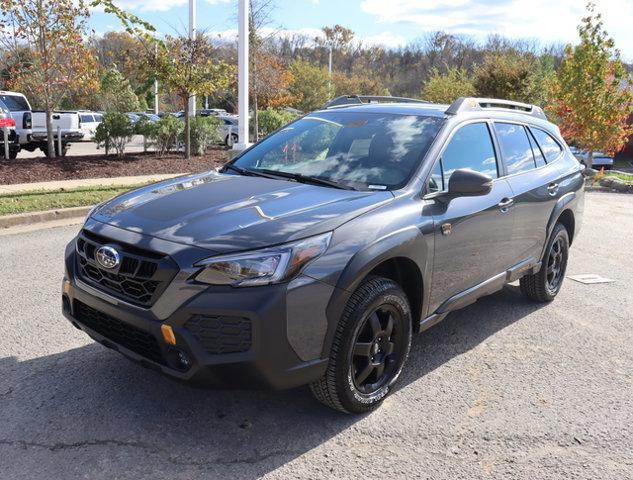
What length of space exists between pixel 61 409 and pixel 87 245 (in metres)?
0.93

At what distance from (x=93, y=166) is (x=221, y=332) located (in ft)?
41.0

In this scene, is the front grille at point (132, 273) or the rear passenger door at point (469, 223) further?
the rear passenger door at point (469, 223)

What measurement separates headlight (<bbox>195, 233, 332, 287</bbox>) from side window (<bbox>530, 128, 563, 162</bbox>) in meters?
3.34

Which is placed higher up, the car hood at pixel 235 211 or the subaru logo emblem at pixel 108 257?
the car hood at pixel 235 211

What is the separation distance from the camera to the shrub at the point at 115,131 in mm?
15836

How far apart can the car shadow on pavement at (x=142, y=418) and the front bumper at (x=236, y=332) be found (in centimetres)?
26

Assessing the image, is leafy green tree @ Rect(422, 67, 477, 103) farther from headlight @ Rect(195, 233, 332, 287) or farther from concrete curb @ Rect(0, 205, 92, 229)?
headlight @ Rect(195, 233, 332, 287)

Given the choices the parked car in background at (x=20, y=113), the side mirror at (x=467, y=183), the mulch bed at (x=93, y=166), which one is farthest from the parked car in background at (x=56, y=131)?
the side mirror at (x=467, y=183)

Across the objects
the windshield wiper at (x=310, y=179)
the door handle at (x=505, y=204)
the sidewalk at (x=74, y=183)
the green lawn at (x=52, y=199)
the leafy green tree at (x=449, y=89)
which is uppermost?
the leafy green tree at (x=449, y=89)

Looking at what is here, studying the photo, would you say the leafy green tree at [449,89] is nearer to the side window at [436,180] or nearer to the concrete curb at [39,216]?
the concrete curb at [39,216]

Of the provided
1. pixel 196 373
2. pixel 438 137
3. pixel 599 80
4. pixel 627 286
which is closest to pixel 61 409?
pixel 196 373

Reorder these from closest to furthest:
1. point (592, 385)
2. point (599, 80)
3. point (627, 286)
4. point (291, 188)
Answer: point (291, 188) < point (592, 385) < point (627, 286) < point (599, 80)

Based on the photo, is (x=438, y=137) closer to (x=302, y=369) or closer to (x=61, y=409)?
(x=302, y=369)

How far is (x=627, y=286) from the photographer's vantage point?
255 inches
